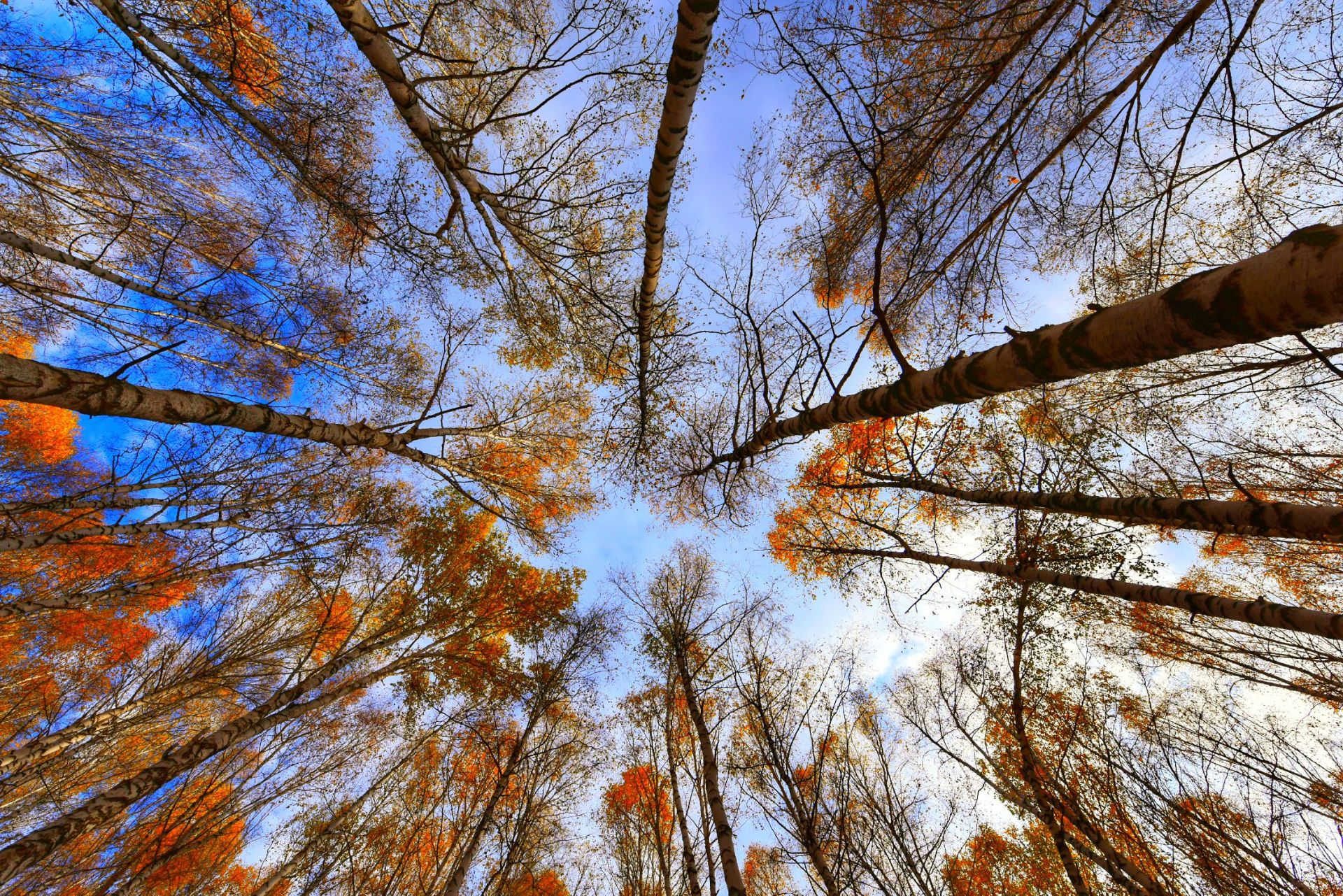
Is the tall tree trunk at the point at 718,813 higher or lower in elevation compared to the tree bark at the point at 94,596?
lower

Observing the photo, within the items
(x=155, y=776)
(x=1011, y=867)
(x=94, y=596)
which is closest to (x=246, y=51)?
(x=94, y=596)

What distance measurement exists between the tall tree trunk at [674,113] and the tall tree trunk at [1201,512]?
388 centimetres

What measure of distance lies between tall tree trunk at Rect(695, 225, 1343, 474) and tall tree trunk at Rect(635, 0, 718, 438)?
258 cm

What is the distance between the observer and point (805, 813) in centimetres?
411

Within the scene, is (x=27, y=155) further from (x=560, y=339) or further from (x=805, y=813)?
(x=805, y=813)

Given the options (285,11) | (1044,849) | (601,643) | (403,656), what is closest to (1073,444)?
(1044,849)

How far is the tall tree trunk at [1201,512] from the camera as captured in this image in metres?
3.14

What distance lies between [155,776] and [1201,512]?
10.0 meters

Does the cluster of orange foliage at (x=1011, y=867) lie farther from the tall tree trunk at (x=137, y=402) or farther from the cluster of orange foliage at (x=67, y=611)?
the cluster of orange foliage at (x=67, y=611)

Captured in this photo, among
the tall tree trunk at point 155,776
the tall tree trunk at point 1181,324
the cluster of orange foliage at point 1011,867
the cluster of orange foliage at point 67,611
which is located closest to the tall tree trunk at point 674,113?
the tall tree trunk at point 1181,324

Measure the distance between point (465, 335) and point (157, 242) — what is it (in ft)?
13.9

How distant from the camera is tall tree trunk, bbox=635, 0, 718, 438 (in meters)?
2.72

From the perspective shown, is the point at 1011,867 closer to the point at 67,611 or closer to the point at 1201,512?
the point at 1201,512

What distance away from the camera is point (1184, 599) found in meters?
4.17
